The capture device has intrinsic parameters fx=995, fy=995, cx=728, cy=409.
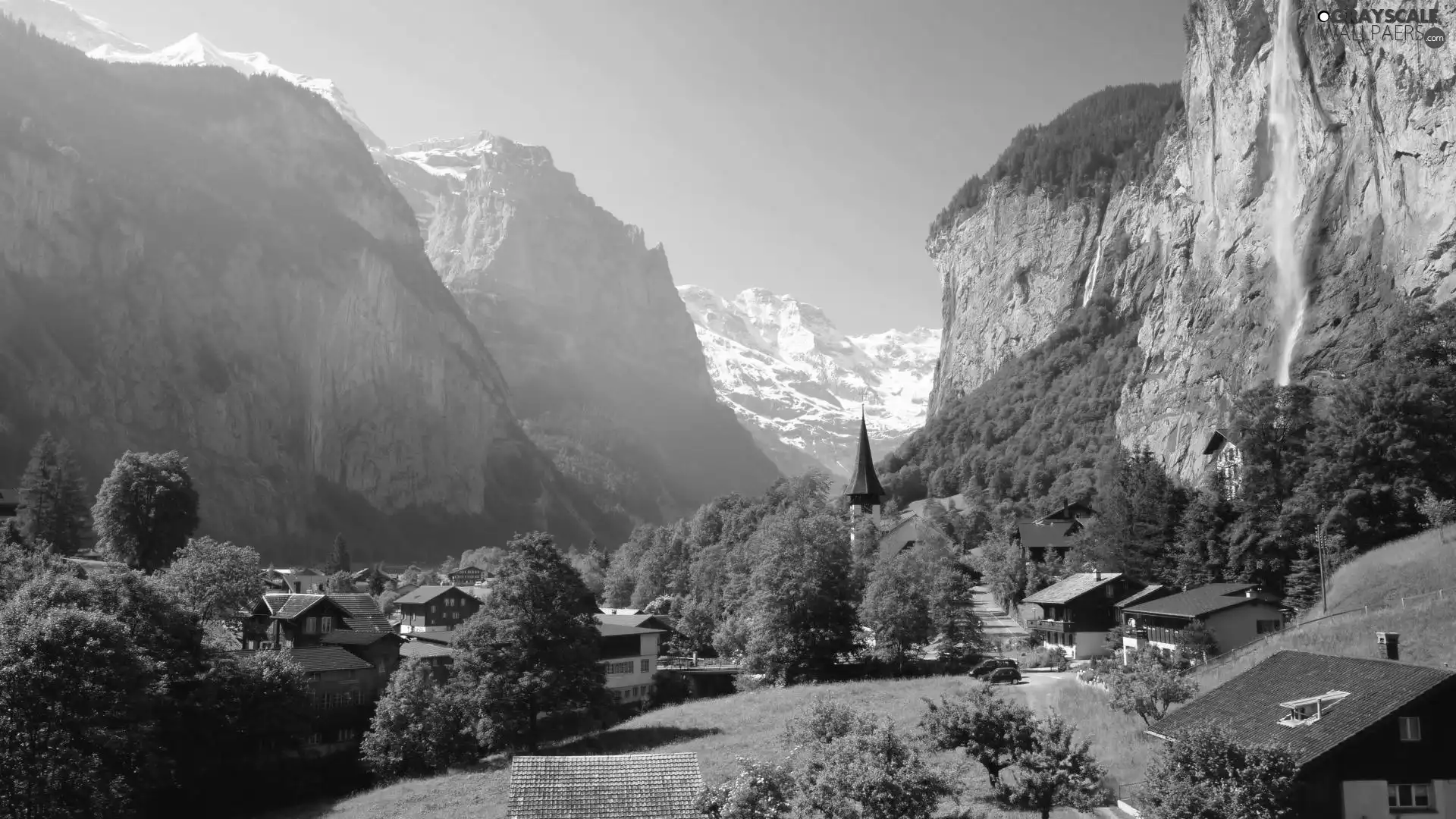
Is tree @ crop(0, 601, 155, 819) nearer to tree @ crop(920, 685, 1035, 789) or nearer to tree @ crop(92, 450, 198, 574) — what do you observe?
tree @ crop(920, 685, 1035, 789)

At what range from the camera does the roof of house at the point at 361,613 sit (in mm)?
66875

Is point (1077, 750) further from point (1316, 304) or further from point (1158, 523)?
point (1316, 304)

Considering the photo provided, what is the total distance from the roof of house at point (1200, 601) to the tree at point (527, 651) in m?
30.2

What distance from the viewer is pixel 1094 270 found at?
150 m

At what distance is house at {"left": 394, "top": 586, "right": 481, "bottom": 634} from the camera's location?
83250 millimetres

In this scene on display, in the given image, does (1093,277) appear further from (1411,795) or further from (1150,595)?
(1411,795)

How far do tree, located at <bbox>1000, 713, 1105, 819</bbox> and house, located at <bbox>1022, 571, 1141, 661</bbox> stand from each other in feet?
106

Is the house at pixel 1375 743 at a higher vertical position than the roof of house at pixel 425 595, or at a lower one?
lower

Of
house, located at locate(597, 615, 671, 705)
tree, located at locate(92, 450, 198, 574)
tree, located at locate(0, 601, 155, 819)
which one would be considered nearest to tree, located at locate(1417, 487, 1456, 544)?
house, located at locate(597, 615, 671, 705)

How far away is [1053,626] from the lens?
63531 millimetres

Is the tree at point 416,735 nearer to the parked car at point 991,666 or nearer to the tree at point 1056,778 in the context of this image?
the parked car at point 991,666

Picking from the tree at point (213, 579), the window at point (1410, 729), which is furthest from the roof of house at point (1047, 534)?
the tree at point (213, 579)

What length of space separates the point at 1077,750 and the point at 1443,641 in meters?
15.6

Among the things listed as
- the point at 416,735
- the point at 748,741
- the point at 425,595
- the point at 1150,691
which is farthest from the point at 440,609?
the point at 1150,691
